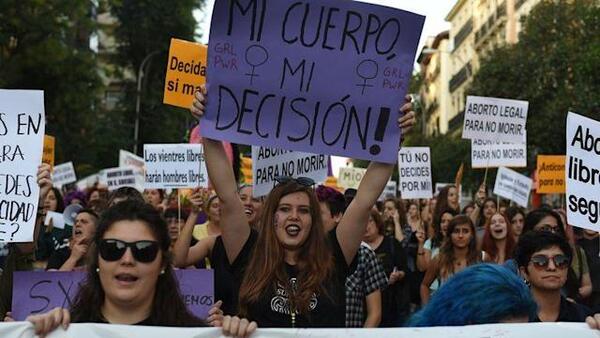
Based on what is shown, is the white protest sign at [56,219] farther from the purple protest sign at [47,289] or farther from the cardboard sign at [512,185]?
the cardboard sign at [512,185]

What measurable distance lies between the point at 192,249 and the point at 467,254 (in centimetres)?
234

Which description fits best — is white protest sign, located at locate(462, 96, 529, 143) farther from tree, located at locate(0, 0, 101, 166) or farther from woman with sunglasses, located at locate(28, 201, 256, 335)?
tree, located at locate(0, 0, 101, 166)

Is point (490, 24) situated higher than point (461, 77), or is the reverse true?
point (490, 24)

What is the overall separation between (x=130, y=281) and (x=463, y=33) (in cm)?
8318

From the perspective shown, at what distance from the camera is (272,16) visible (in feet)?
17.0

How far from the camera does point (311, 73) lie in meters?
5.17

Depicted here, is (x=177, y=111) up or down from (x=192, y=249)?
up

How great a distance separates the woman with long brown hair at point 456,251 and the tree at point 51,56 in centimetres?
2128

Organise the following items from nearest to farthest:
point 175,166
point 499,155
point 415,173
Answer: point 175,166 < point 499,155 < point 415,173

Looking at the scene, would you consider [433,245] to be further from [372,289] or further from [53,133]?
[53,133]

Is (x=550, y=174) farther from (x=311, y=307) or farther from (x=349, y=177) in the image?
(x=311, y=307)

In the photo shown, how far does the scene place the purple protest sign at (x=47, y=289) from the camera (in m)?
5.16

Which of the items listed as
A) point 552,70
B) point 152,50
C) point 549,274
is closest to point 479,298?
point 549,274

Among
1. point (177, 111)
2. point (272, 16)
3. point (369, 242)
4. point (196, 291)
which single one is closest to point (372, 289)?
point (196, 291)
